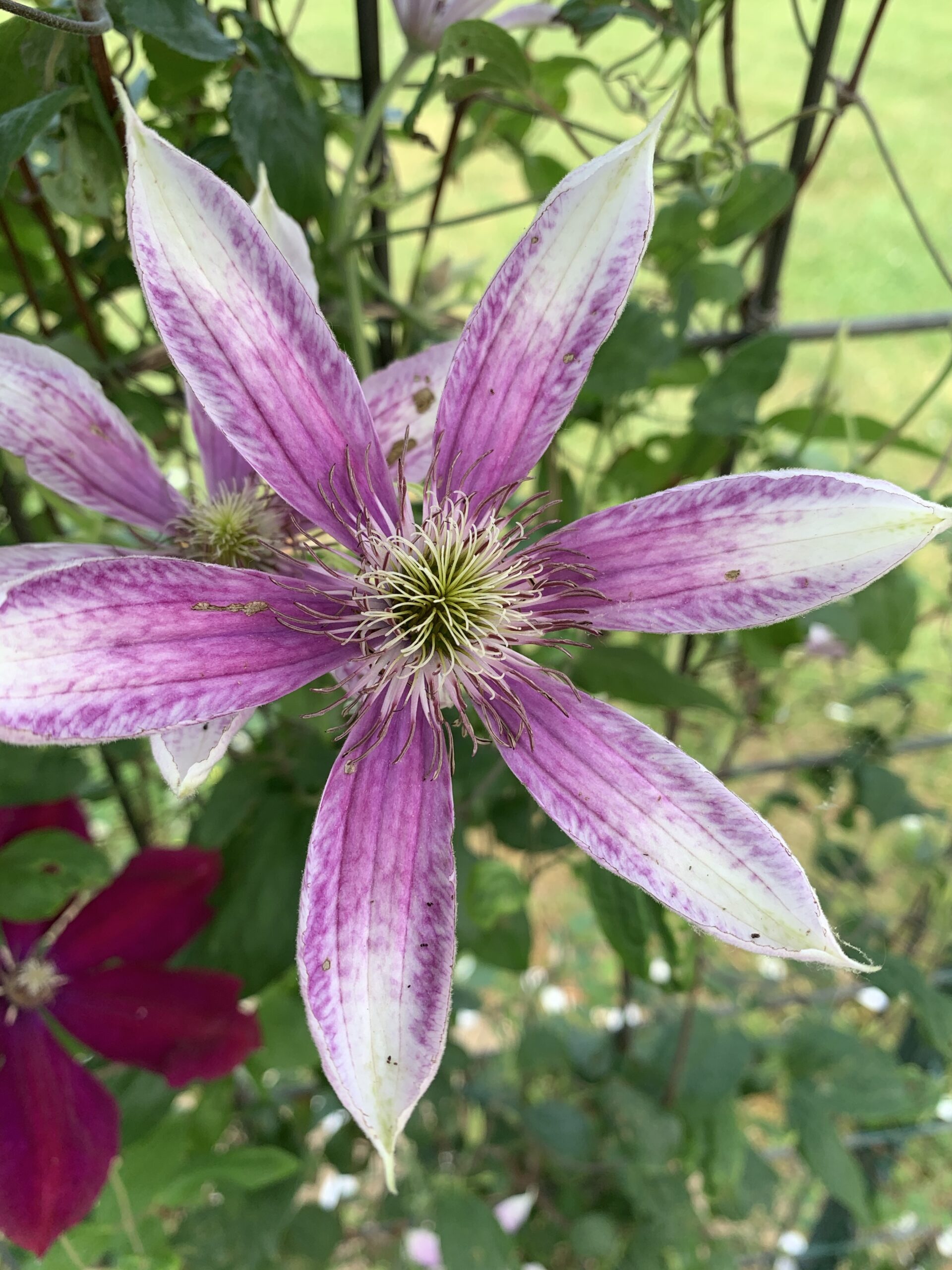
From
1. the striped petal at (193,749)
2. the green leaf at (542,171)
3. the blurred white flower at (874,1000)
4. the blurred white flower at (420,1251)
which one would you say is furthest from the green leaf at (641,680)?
the blurred white flower at (874,1000)

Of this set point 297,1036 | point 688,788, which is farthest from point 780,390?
point 688,788

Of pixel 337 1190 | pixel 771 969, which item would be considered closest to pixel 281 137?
pixel 337 1190

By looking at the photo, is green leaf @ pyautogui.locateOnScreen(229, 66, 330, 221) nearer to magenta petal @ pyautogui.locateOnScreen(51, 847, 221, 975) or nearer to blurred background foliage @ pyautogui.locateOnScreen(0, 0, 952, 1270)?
blurred background foliage @ pyautogui.locateOnScreen(0, 0, 952, 1270)

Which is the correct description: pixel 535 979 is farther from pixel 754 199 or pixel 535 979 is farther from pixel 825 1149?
pixel 754 199

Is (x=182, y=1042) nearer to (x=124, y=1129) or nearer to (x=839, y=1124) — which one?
(x=124, y=1129)

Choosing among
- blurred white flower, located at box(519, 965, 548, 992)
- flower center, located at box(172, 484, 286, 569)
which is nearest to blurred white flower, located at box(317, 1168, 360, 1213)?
blurred white flower, located at box(519, 965, 548, 992)

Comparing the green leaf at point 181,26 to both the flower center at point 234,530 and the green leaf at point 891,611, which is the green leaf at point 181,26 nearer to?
the flower center at point 234,530

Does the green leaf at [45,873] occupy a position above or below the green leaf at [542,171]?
below
